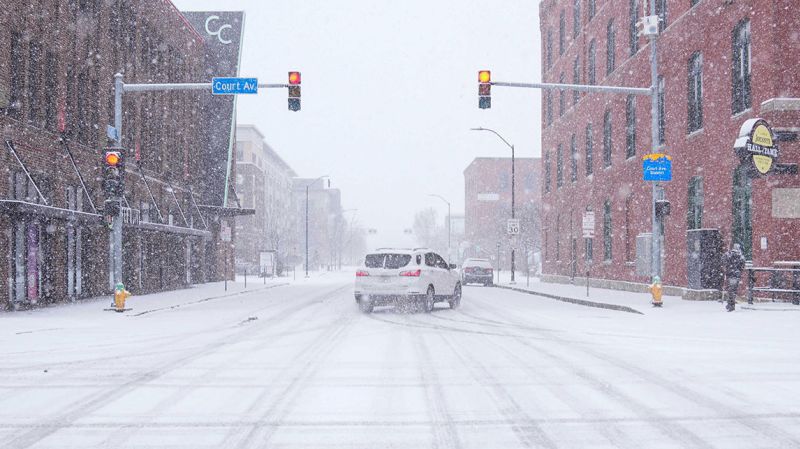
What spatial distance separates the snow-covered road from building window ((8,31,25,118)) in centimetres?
684

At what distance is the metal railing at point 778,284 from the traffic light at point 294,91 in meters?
12.7

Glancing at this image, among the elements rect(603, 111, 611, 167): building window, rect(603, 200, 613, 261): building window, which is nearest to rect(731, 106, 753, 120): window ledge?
rect(603, 111, 611, 167): building window

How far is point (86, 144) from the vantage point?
82.6ft

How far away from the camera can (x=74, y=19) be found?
24.0m

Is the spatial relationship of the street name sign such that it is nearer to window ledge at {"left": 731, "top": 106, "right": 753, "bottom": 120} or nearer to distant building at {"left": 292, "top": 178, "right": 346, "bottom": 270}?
window ledge at {"left": 731, "top": 106, "right": 753, "bottom": 120}

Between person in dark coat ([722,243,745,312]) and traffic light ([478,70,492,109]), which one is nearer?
person in dark coat ([722,243,745,312])

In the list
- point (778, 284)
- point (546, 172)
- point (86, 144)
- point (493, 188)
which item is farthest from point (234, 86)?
point (493, 188)

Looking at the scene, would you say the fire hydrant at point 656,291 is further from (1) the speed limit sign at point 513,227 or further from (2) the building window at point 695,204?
(1) the speed limit sign at point 513,227

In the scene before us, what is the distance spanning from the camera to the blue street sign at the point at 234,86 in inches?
808

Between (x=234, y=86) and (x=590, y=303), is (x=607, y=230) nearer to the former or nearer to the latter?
(x=590, y=303)

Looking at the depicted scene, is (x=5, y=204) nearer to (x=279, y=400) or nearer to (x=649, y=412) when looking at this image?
(x=279, y=400)

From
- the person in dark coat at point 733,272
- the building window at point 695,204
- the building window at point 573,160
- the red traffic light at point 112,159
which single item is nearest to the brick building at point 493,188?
the building window at point 573,160

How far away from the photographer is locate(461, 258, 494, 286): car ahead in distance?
41.3 meters

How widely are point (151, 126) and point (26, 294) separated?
42.5 ft
